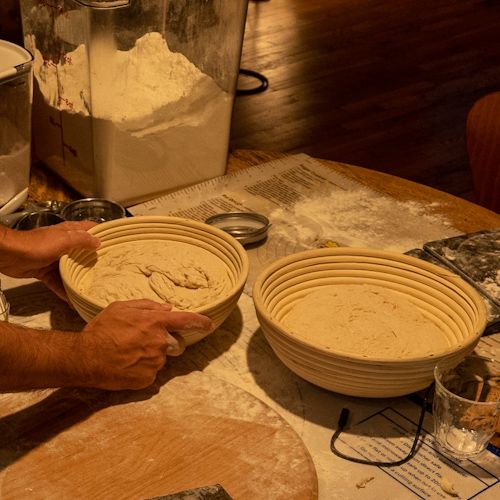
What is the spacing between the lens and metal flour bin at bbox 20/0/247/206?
4.88ft

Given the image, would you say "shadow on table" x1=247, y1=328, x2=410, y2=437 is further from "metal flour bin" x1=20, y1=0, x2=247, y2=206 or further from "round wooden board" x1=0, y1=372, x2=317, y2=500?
"metal flour bin" x1=20, y1=0, x2=247, y2=206

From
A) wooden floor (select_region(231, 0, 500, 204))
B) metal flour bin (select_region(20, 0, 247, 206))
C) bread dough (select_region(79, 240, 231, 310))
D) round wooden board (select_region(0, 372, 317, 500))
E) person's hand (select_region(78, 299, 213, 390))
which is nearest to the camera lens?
round wooden board (select_region(0, 372, 317, 500))

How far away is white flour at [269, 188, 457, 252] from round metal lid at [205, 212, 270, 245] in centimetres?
4

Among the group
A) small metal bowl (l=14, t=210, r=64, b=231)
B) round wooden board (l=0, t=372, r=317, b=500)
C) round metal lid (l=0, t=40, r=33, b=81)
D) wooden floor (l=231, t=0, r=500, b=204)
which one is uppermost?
round metal lid (l=0, t=40, r=33, b=81)

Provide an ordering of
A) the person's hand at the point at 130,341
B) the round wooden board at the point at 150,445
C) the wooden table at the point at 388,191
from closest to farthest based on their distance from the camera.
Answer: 1. the round wooden board at the point at 150,445
2. the person's hand at the point at 130,341
3. the wooden table at the point at 388,191

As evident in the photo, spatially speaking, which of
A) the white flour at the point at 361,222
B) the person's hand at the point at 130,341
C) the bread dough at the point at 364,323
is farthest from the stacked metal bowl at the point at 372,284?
the white flour at the point at 361,222

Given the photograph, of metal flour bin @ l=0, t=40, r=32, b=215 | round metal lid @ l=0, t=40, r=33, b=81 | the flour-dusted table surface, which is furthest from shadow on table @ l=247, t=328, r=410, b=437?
round metal lid @ l=0, t=40, r=33, b=81

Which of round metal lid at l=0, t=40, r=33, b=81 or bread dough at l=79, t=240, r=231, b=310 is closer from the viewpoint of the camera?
bread dough at l=79, t=240, r=231, b=310

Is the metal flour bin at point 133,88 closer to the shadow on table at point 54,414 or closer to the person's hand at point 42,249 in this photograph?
the person's hand at point 42,249

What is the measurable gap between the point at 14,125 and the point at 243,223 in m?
0.48

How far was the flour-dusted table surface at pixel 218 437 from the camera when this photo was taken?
1.00 meters

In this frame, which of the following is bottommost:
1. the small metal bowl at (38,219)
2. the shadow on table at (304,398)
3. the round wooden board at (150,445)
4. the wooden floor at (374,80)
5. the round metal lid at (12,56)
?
the wooden floor at (374,80)

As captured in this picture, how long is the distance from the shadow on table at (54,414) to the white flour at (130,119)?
1.85 feet

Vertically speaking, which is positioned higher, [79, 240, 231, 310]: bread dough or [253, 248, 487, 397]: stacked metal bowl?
[253, 248, 487, 397]: stacked metal bowl
